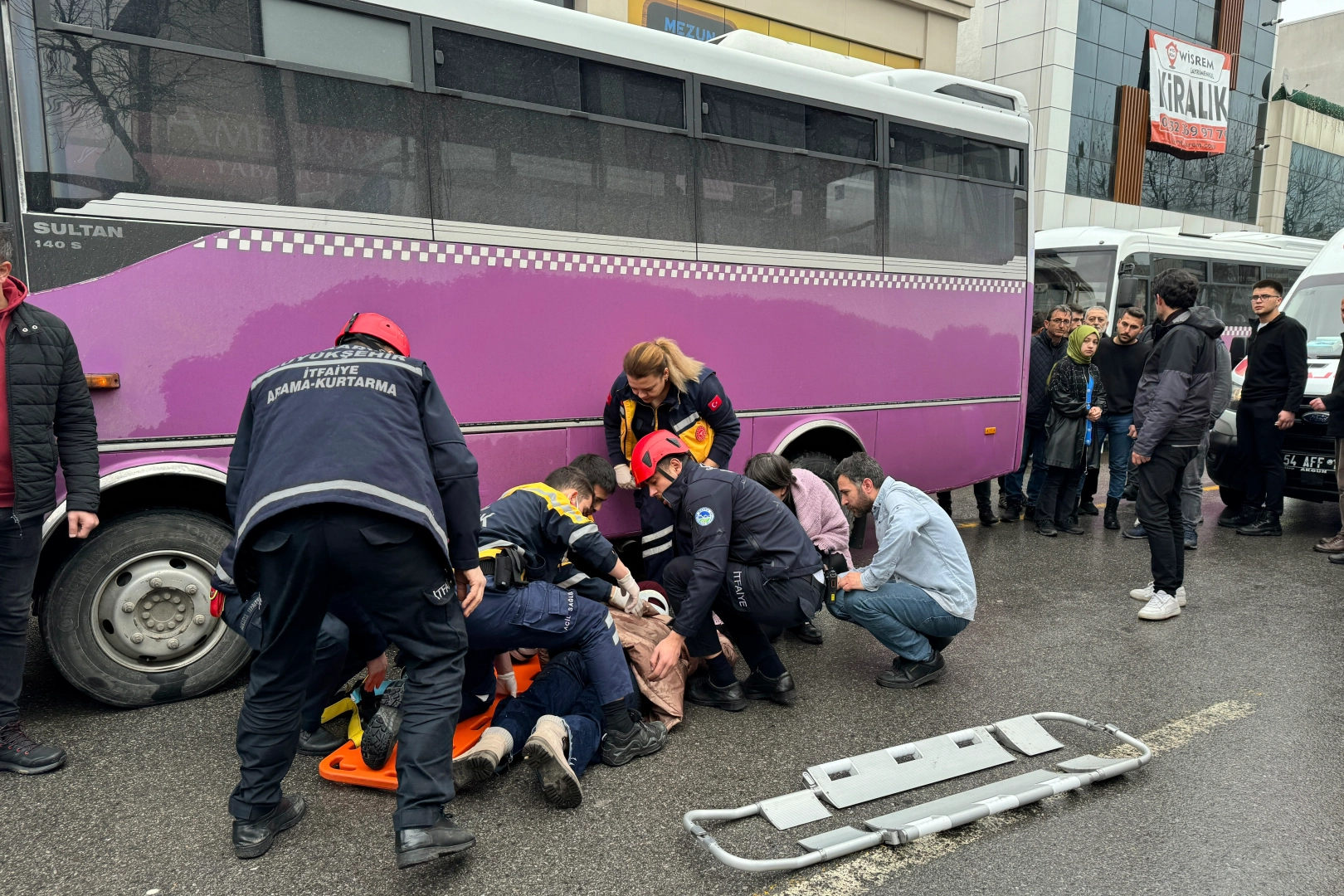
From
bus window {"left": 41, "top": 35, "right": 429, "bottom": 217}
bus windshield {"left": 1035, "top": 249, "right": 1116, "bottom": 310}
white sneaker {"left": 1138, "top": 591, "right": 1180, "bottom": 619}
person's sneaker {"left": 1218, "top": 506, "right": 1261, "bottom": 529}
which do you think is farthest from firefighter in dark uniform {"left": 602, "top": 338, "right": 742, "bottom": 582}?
bus windshield {"left": 1035, "top": 249, "right": 1116, "bottom": 310}

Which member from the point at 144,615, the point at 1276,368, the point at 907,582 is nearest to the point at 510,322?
the point at 144,615

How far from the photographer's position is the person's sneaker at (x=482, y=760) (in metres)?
3.07

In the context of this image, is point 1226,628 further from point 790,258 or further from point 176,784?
point 176,784

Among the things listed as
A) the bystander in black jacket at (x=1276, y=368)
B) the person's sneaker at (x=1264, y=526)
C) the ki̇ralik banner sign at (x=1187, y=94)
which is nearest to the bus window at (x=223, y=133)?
the bystander in black jacket at (x=1276, y=368)

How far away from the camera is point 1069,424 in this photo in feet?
23.8

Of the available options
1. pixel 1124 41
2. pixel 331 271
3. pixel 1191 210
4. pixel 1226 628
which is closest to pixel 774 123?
pixel 331 271

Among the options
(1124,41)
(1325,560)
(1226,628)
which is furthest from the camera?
(1124,41)

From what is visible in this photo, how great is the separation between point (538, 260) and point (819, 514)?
197 cm

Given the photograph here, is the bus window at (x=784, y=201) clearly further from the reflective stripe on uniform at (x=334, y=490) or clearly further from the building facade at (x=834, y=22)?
the building facade at (x=834, y=22)

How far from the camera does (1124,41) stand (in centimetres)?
2589

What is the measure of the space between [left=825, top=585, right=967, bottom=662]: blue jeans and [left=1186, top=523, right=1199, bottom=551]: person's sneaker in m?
3.89

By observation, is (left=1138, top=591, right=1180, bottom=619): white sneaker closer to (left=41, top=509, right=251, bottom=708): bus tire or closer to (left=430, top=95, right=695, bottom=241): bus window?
(left=430, top=95, right=695, bottom=241): bus window

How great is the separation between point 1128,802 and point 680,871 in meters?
1.62

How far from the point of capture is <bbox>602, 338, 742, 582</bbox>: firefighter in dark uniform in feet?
15.4
